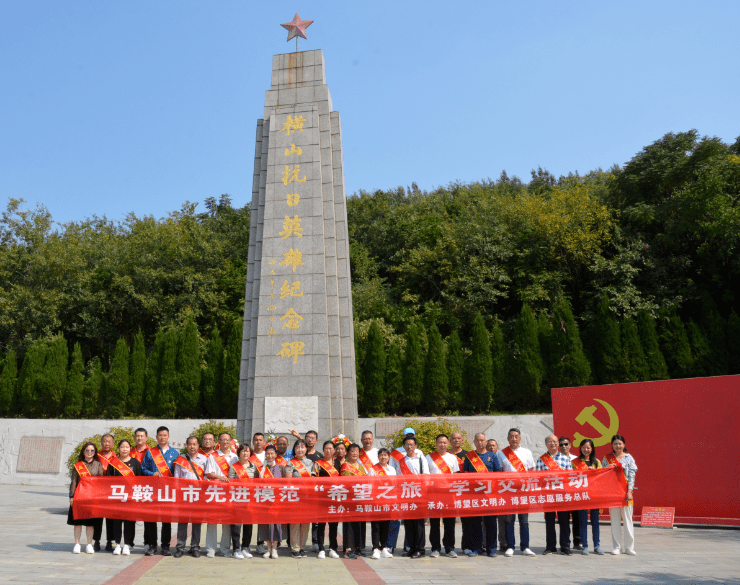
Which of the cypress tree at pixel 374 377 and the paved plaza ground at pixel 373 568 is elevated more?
the cypress tree at pixel 374 377

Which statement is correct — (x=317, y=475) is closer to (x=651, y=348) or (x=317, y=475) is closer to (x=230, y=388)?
(x=230, y=388)

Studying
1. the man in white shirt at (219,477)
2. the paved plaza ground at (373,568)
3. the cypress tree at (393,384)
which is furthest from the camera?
the cypress tree at (393,384)

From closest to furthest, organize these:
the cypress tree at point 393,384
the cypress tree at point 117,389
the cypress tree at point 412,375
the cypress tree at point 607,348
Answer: the cypress tree at point 607,348 < the cypress tree at point 412,375 < the cypress tree at point 393,384 < the cypress tree at point 117,389

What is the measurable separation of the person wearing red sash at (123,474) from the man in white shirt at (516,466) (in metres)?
3.45

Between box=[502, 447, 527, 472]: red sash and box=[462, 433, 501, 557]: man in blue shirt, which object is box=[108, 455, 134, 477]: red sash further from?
box=[502, 447, 527, 472]: red sash

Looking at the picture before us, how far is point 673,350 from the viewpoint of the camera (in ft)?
49.0

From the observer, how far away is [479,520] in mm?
5598

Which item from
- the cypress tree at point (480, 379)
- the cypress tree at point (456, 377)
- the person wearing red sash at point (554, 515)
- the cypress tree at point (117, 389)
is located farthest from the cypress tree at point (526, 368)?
the cypress tree at point (117, 389)

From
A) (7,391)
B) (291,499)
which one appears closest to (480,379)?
(291,499)

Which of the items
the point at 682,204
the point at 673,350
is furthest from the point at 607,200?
the point at 673,350

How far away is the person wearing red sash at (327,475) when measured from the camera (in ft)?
17.9

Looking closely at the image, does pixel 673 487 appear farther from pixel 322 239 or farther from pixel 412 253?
pixel 412 253

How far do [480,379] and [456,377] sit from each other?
641 mm

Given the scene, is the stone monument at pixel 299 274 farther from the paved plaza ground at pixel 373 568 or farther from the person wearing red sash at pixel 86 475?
the person wearing red sash at pixel 86 475
